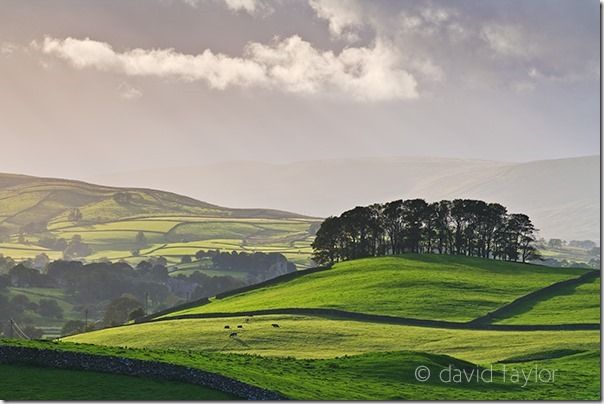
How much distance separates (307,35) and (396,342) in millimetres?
24720

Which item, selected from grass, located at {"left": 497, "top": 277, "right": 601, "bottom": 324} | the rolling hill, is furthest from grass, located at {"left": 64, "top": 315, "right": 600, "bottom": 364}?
grass, located at {"left": 497, "top": 277, "right": 601, "bottom": 324}

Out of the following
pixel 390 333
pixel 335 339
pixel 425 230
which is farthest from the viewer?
pixel 425 230

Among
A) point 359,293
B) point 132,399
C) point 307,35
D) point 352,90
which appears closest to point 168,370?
point 132,399

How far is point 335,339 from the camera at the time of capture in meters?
68.4

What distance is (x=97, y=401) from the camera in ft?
96.5

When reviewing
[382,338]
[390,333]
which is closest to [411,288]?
[390,333]

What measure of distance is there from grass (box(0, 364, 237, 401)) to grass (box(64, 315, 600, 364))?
100ft

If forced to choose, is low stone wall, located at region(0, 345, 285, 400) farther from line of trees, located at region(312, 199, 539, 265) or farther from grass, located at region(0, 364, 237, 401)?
line of trees, located at region(312, 199, 539, 265)

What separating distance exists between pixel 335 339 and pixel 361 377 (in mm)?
27905

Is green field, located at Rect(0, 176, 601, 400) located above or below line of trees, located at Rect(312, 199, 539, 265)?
below

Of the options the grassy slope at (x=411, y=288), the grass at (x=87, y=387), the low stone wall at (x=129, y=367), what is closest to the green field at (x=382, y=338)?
the grass at (x=87, y=387)

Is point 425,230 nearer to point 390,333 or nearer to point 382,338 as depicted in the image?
point 390,333

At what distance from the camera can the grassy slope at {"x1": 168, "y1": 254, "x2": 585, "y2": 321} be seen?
8344 centimetres

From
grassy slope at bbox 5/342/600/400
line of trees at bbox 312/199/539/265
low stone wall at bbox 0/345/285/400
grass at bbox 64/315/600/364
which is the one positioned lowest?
grass at bbox 64/315/600/364
